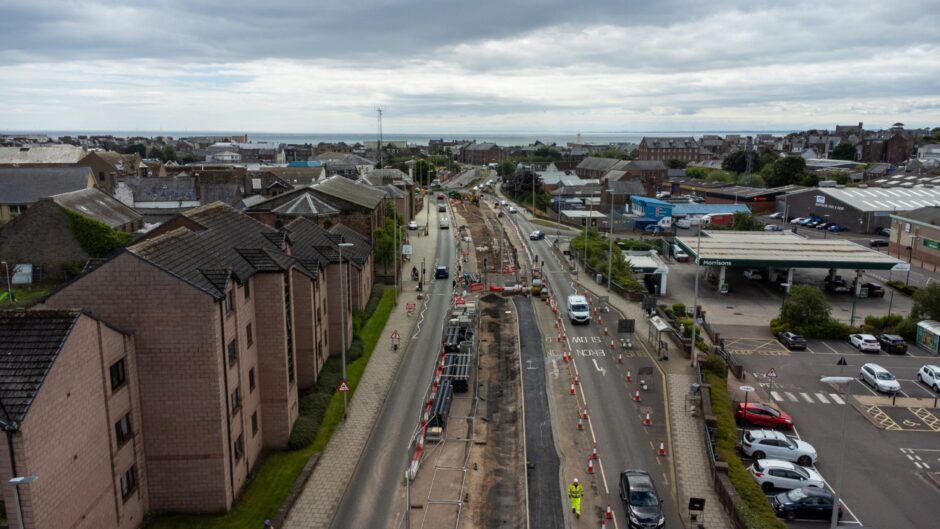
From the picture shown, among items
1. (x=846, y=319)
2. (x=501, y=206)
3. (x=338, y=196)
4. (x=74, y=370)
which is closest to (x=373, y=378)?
(x=74, y=370)

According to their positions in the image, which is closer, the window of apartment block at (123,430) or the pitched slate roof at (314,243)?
the window of apartment block at (123,430)

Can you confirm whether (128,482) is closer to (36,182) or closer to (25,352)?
(25,352)

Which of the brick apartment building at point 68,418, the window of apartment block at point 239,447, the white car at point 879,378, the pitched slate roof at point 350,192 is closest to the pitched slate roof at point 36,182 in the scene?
the pitched slate roof at point 350,192

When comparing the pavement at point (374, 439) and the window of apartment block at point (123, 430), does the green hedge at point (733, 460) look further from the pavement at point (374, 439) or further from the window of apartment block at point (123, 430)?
the window of apartment block at point (123, 430)

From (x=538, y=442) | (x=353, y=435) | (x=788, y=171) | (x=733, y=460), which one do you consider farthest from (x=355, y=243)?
(x=788, y=171)

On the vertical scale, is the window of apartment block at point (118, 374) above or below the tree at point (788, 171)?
below

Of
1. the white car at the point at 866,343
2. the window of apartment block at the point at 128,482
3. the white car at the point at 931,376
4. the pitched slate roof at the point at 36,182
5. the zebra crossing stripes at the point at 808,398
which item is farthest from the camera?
the pitched slate roof at the point at 36,182
